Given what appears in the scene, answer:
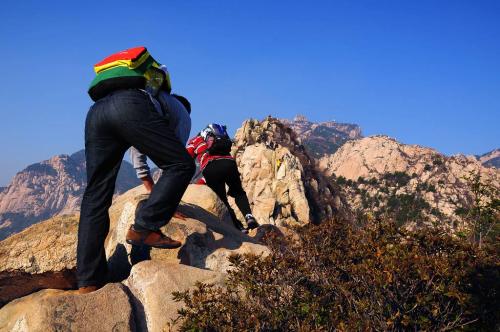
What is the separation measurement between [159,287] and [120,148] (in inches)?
63.2

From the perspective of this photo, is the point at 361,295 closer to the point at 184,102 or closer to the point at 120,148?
the point at 120,148

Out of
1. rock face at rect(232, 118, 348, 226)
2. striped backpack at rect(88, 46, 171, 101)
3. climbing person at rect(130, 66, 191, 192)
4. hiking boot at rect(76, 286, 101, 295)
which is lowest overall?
hiking boot at rect(76, 286, 101, 295)

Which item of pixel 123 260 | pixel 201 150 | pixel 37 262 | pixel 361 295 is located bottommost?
pixel 361 295

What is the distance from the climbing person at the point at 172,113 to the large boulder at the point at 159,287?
146 cm

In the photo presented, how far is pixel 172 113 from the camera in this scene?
505 centimetres

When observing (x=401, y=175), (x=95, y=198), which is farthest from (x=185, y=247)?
(x=401, y=175)

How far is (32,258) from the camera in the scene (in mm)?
5801

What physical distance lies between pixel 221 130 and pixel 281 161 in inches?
969

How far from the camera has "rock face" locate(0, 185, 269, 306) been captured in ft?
18.9

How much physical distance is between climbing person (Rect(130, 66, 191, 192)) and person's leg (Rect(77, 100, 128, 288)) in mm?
414

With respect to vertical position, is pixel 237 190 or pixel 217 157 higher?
pixel 217 157

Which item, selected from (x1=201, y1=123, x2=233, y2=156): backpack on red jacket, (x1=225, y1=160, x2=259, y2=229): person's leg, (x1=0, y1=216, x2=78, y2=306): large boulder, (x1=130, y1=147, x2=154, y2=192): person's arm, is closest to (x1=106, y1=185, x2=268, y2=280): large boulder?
(x1=130, y1=147, x2=154, y2=192): person's arm

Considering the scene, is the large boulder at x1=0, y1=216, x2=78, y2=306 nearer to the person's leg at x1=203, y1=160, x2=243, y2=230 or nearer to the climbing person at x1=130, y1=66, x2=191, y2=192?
the climbing person at x1=130, y1=66, x2=191, y2=192

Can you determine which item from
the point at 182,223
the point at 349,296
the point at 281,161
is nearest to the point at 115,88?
the point at 182,223
